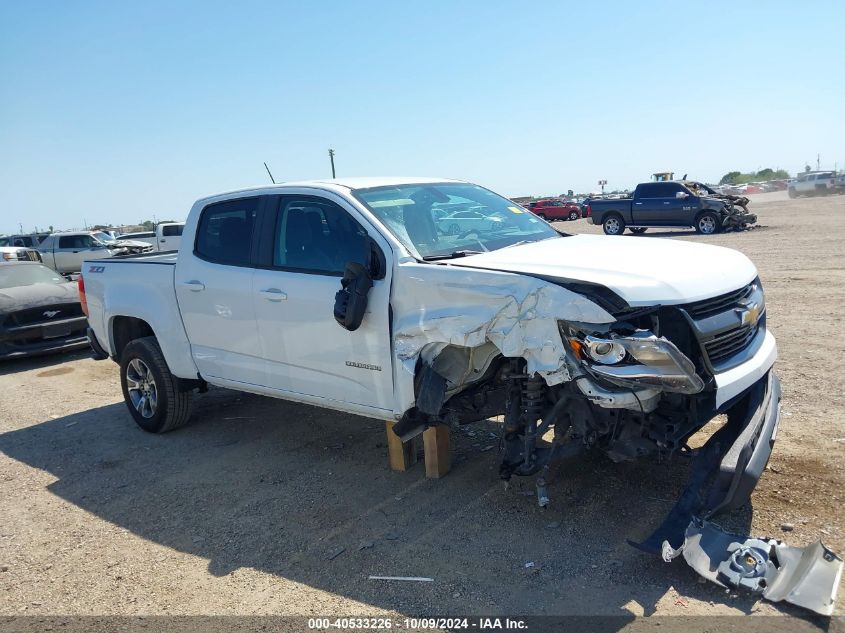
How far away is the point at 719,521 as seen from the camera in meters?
3.85

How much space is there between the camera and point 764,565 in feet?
10.7

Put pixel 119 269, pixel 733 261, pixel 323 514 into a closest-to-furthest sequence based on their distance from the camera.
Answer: pixel 733 261 < pixel 323 514 < pixel 119 269

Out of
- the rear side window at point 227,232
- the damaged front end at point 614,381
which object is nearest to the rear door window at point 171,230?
the rear side window at point 227,232

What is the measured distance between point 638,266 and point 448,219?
5.03 ft

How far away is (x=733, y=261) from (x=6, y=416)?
6993mm

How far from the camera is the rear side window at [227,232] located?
5.20m

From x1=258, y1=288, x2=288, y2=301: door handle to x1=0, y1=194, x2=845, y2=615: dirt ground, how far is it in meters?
1.32

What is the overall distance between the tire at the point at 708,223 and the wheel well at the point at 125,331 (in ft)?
68.5

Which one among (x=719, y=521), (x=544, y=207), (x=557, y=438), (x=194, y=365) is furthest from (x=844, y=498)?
(x=544, y=207)

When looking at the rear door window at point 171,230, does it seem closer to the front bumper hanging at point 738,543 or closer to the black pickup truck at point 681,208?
the black pickup truck at point 681,208

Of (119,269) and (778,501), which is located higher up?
(119,269)

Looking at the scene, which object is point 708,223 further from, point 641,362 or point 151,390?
point 641,362

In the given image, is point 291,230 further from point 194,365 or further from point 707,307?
point 707,307

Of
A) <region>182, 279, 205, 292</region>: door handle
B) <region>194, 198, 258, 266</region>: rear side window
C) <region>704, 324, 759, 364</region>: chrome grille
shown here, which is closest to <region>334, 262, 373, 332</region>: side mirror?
<region>194, 198, 258, 266</region>: rear side window
